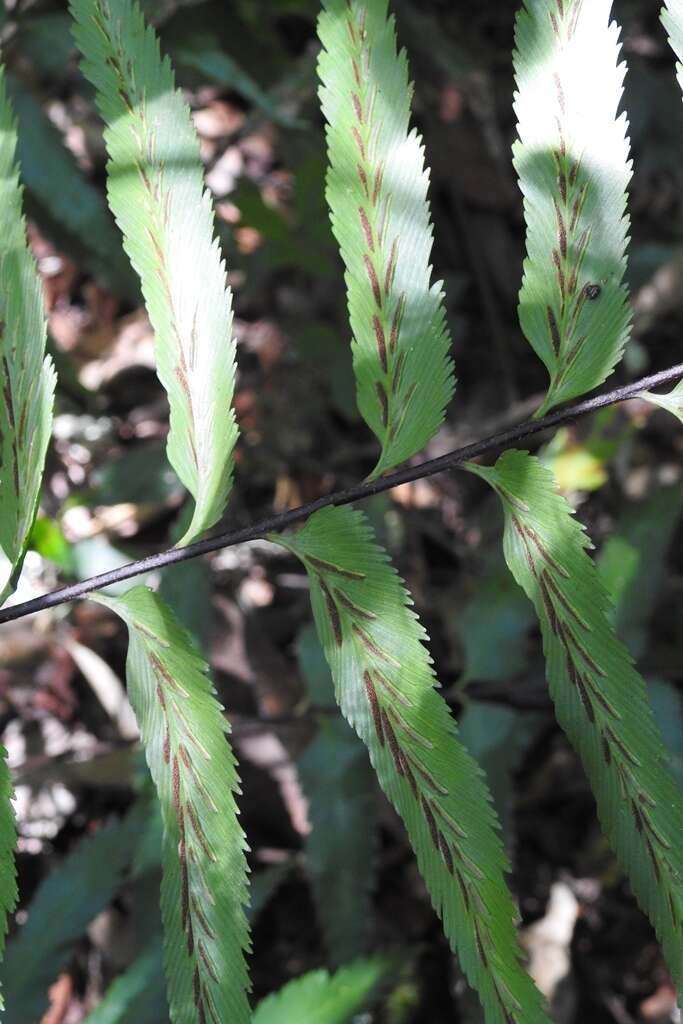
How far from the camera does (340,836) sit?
1694 mm

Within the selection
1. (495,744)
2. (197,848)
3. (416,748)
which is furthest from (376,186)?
(495,744)

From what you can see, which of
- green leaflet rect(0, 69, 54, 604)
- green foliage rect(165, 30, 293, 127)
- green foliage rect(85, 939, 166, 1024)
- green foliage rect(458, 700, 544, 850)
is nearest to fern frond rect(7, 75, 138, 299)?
green foliage rect(165, 30, 293, 127)

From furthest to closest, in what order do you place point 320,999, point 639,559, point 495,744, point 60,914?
1. point 639,559
2. point 495,744
3. point 60,914
4. point 320,999

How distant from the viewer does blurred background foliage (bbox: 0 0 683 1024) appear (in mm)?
1701

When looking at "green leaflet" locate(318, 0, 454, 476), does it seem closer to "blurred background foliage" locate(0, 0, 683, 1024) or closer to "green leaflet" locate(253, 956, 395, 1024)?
"blurred background foliage" locate(0, 0, 683, 1024)

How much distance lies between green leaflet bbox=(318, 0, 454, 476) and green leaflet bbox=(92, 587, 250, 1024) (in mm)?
414

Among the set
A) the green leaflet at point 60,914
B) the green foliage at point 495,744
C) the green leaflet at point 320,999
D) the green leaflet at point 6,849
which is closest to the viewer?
the green leaflet at point 6,849

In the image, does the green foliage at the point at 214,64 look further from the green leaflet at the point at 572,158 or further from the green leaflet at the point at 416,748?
the green leaflet at the point at 416,748

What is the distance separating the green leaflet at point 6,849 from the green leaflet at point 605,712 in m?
0.56

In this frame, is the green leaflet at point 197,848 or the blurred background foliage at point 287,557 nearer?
the green leaflet at point 197,848

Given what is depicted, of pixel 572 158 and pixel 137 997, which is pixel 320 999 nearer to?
pixel 137 997

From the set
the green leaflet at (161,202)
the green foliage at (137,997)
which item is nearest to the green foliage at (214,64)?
the green leaflet at (161,202)

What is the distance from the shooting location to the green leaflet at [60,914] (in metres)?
1.52

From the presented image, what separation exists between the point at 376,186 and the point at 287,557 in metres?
1.35
